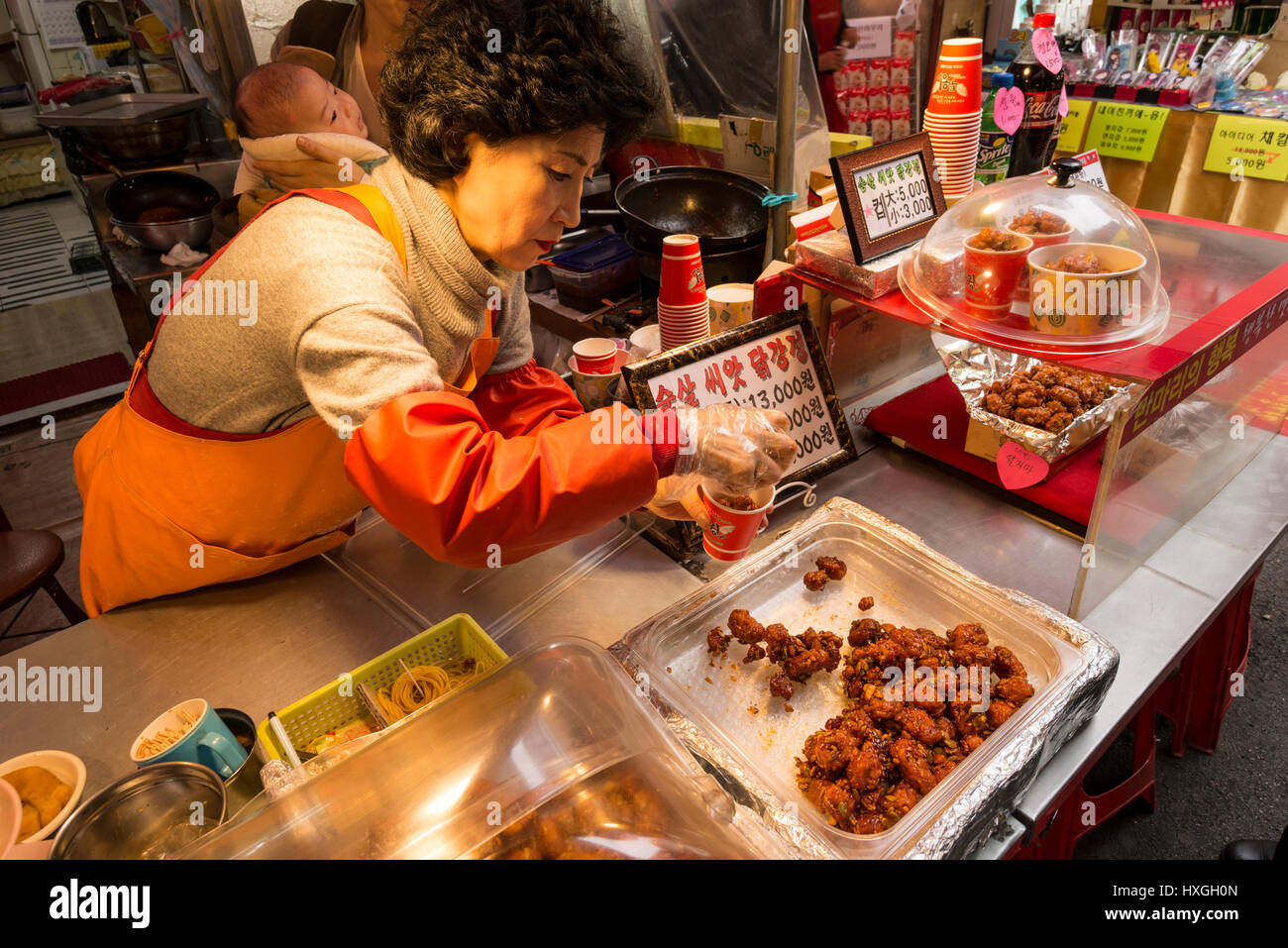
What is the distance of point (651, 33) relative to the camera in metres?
3.60

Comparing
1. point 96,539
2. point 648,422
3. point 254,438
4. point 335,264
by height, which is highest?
point 335,264

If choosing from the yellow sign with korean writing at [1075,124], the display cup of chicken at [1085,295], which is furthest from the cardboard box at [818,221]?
the yellow sign with korean writing at [1075,124]

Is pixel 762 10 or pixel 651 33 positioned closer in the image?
pixel 762 10

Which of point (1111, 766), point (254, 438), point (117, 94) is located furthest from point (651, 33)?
point (1111, 766)

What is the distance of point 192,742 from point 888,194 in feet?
5.89

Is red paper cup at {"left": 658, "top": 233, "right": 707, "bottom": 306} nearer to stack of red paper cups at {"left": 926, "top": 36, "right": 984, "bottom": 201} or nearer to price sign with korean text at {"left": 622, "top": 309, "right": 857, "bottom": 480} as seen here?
price sign with korean text at {"left": 622, "top": 309, "right": 857, "bottom": 480}

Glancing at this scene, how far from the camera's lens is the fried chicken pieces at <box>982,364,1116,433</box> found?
1888mm

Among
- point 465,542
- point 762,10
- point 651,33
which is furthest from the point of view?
point 651,33

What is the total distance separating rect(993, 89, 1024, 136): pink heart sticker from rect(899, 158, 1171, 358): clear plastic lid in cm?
42

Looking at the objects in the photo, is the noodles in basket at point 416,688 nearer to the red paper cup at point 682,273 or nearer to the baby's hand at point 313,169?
the red paper cup at point 682,273

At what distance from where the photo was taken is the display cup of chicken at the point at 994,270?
1.53m

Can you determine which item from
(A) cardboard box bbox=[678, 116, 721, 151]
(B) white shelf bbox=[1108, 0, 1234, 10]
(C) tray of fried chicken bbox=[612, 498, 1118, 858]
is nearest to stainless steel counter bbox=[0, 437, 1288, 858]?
(C) tray of fried chicken bbox=[612, 498, 1118, 858]

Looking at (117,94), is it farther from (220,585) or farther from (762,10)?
(762,10)
